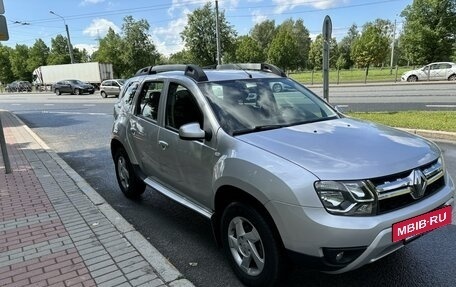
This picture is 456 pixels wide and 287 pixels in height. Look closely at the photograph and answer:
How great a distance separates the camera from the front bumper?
2.54 m

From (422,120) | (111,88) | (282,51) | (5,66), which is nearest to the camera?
(422,120)

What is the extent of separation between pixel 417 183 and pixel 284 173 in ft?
3.15

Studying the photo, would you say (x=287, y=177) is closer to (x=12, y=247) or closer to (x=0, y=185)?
(x=12, y=247)

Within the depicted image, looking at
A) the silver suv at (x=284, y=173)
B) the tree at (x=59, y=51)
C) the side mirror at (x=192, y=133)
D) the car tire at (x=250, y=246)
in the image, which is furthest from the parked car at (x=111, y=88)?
the tree at (x=59, y=51)

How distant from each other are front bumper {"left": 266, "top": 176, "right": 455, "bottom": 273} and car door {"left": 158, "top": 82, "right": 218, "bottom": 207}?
97 centimetres

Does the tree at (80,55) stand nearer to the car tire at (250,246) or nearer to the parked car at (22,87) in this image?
the parked car at (22,87)

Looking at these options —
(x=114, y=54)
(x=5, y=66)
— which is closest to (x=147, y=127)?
(x=114, y=54)

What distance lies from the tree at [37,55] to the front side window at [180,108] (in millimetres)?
81380

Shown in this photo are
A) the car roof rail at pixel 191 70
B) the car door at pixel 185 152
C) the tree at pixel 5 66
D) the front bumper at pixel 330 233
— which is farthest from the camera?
the tree at pixel 5 66

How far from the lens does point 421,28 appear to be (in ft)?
115

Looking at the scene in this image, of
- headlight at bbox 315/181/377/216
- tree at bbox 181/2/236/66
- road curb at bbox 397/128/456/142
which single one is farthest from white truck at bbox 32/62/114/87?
headlight at bbox 315/181/377/216

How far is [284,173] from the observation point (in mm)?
→ 2705

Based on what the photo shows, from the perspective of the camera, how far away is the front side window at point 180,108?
3.84m

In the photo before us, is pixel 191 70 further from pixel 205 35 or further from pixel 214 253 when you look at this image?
pixel 205 35
